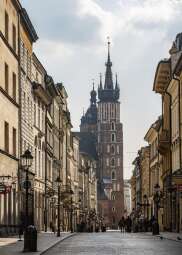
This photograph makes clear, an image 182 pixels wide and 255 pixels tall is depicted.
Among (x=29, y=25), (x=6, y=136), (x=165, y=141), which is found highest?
(x=29, y=25)

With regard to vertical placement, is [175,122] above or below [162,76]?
below

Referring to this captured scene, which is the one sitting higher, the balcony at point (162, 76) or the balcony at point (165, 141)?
the balcony at point (162, 76)

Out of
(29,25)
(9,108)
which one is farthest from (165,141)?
(9,108)

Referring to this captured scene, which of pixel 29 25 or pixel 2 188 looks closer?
pixel 2 188

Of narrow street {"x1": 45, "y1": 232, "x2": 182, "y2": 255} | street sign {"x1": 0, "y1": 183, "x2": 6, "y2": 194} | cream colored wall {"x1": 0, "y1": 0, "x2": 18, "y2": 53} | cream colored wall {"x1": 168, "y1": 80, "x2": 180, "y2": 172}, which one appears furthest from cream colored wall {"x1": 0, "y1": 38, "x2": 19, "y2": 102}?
cream colored wall {"x1": 168, "y1": 80, "x2": 180, "y2": 172}

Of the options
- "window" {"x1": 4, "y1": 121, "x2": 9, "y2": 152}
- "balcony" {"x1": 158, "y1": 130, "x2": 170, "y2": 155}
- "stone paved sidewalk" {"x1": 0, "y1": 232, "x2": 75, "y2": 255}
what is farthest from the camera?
"balcony" {"x1": 158, "y1": 130, "x2": 170, "y2": 155}

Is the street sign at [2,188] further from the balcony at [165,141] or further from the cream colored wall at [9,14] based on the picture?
the balcony at [165,141]

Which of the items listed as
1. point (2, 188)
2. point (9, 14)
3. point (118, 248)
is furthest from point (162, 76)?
Answer: point (118, 248)

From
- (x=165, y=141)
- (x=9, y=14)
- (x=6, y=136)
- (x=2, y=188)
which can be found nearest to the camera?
(x=2, y=188)

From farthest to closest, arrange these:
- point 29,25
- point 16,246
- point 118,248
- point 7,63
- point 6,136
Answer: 1. point 29,25
2. point 6,136
3. point 7,63
4. point 16,246
5. point 118,248

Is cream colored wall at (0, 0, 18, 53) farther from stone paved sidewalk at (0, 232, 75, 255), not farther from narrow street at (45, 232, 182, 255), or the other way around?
narrow street at (45, 232, 182, 255)

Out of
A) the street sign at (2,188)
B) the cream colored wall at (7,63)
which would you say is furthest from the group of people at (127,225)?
the street sign at (2,188)

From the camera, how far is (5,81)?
4891cm

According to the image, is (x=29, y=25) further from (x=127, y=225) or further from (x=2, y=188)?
(x=127, y=225)
